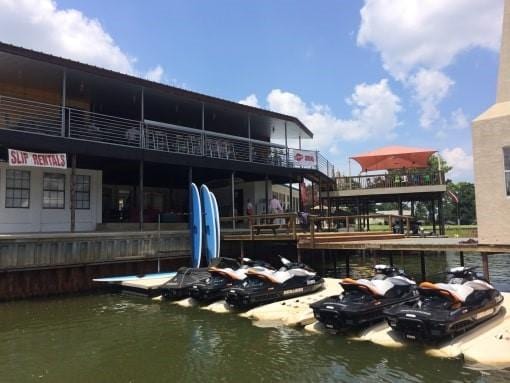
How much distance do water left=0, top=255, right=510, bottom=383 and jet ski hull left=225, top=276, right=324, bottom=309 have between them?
0.49 meters

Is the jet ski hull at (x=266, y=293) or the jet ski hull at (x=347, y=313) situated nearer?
the jet ski hull at (x=347, y=313)

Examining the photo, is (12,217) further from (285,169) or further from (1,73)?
(285,169)

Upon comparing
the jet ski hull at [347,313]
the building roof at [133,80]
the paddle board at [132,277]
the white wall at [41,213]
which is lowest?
the jet ski hull at [347,313]

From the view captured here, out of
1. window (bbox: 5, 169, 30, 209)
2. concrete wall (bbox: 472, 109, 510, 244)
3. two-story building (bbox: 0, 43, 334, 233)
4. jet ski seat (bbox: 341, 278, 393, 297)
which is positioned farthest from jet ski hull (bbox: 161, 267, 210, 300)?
concrete wall (bbox: 472, 109, 510, 244)

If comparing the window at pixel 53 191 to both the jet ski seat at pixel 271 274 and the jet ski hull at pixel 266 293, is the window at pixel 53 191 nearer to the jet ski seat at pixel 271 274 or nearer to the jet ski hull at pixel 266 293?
the jet ski seat at pixel 271 274

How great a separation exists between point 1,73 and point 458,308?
1774 cm

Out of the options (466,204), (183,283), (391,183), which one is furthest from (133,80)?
(466,204)

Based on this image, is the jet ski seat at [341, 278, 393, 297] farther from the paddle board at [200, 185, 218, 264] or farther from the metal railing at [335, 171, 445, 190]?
the metal railing at [335, 171, 445, 190]

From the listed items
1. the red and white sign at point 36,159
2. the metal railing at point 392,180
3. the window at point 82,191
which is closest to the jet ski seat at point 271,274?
the red and white sign at point 36,159

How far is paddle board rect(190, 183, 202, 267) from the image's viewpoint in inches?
711

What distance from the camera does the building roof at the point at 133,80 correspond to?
15.7 meters

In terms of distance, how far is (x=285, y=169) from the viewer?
24594mm

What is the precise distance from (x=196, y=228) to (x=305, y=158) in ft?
31.8

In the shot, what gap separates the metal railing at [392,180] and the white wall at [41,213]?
57.9 feet
